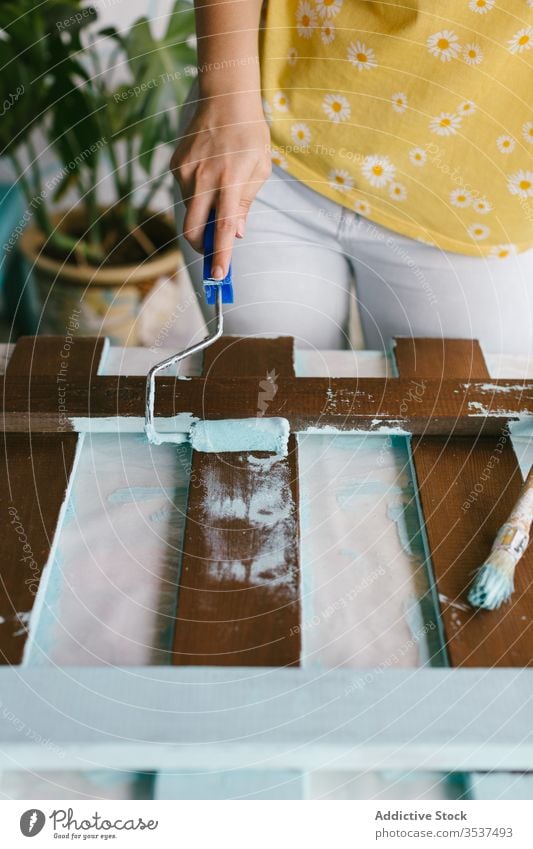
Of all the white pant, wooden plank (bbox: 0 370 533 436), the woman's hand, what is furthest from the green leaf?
wooden plank (bbox: 0 370 533 436)

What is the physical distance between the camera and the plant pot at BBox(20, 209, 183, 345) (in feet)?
4.43

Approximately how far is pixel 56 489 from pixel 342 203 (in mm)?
408

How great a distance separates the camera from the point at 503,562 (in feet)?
1.50

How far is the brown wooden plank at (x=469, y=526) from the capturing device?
431mm

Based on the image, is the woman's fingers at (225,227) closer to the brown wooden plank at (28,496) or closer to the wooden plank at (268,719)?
the brown wooden plank at (28,496)

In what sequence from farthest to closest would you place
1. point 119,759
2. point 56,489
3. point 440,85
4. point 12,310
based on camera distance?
point 12,310 < point 440,85 < point 56,489 < point 119,759

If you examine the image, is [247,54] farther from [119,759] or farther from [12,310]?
[12,310]

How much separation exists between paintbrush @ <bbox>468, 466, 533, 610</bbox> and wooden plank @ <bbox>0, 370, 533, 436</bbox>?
106mm

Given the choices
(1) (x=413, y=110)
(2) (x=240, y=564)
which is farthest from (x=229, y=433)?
(1) (x=413, y=110)

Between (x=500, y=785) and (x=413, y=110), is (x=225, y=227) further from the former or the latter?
(x=500, y=785)

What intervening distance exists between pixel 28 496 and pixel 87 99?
941mm

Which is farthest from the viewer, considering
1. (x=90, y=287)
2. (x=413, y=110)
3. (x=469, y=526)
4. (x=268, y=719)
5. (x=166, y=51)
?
(x=90, y=287)
